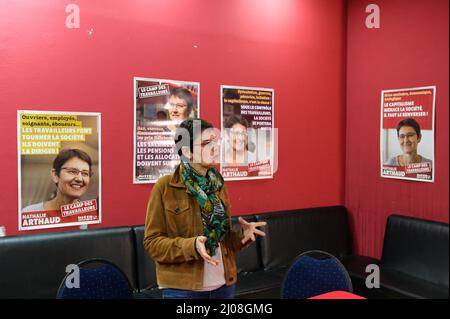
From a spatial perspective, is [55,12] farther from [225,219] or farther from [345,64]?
[345,64]

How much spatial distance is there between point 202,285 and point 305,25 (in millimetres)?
2763

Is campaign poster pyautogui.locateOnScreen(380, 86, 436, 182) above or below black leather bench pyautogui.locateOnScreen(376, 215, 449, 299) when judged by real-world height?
above

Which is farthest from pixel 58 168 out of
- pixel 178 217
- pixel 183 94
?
pixel 178 217

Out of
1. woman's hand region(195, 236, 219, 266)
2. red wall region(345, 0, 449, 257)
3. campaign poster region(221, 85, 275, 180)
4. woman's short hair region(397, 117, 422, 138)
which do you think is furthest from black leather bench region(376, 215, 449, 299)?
woman's hand region(195, 236, 219, 266)

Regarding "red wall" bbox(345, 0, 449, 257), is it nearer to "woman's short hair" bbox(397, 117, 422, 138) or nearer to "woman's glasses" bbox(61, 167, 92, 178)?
"woman's short hair" bbox(397, 117, 422, 138)

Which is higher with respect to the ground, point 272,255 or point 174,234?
point 174,234

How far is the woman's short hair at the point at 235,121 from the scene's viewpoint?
3.33 m

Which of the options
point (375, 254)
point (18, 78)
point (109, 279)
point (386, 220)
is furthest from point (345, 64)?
point (109, 279)

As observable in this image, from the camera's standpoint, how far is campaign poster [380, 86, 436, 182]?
10.3ft

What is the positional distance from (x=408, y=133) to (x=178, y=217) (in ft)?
7.70

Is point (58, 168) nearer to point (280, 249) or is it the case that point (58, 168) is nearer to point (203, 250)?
point (203, 250)

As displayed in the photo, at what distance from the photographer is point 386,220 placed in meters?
3.50

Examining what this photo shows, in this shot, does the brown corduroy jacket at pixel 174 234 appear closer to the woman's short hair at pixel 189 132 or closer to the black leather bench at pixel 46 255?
the woman's short hair at pixel 189 132

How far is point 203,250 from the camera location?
1574mm
